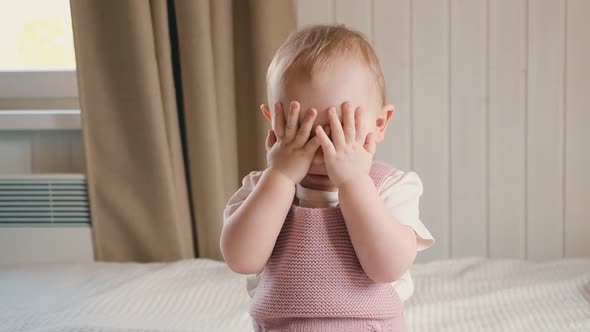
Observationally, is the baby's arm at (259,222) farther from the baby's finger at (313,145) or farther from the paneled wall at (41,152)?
the paneled wall at (41,152)

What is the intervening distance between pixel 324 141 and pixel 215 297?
2.77ft

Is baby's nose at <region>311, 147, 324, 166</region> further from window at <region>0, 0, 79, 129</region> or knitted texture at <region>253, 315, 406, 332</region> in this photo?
window at <region>0, 0, 79, 129</region>

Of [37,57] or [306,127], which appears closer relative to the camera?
[306,127]

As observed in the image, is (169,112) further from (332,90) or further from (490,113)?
(332,90)

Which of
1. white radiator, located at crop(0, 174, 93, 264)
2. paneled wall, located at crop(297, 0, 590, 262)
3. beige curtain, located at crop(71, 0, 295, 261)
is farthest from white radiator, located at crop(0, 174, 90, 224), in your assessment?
paneled wall, located at crop(297, 0, 590, 262)

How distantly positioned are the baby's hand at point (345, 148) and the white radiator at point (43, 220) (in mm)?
1338

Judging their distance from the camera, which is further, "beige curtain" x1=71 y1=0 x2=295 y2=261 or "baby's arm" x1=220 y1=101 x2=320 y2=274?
"beige curtain" x1=71 y1=0 x2=295 y2=261

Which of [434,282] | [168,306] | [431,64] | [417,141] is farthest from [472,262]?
[168,306]

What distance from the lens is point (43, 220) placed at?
84.4 inches

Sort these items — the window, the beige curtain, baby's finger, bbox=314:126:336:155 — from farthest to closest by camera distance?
the window → the beige curtain → baby's finger, bbox=314:126:336:155

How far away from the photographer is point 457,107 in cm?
208

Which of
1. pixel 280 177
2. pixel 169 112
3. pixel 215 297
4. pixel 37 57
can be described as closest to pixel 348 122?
pixel 280 177

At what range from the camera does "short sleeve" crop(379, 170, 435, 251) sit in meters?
1.07

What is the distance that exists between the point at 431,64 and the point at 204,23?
26.1 inches
